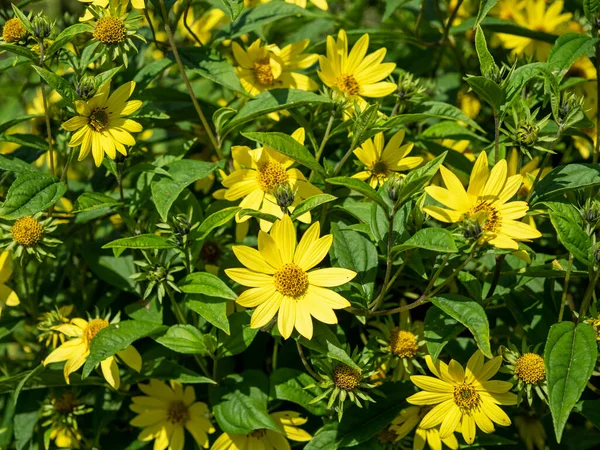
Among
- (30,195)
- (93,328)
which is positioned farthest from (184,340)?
(30,195)

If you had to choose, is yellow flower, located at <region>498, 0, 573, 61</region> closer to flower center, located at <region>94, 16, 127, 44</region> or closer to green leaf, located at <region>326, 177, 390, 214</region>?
green leaf, located at <region>326, 177, 390, 214</region>

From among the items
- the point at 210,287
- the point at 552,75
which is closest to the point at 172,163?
the point at 210,287

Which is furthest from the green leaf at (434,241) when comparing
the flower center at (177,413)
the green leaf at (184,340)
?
the flower center at (177,413)

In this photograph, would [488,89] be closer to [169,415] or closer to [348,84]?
[348,84]

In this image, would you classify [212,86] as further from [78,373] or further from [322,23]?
[78,373]

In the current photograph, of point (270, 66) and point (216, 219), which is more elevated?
point (270, 66)

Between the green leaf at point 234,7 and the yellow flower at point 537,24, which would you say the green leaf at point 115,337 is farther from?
the yellow flower at point 537,24

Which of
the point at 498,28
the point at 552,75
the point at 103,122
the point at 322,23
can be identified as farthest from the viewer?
the point at 322,23
